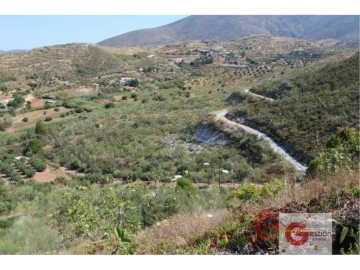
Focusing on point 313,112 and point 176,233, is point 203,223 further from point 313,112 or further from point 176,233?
point 313,112

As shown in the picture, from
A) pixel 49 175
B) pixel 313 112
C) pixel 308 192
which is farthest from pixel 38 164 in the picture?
pixel 308 192

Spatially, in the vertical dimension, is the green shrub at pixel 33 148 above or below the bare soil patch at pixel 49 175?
above

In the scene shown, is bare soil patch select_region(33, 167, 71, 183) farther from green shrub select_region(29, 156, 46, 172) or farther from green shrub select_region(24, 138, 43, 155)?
green shrub select_region(24, 138, 43, 155)

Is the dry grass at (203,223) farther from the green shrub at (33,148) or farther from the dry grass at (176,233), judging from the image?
A: the green shrub at (33,148)

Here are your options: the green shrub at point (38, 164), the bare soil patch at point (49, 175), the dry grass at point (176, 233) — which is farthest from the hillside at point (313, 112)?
the dry grass at point (176, 233)

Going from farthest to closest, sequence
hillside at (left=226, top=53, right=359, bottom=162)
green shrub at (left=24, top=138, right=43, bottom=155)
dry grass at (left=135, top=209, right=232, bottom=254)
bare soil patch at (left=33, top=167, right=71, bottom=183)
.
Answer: green shrub at (left=24, top=138, right=43, bottom=155)
bare soil patch at (left=33, top=167, right=71, bottom=183)
hillside at (left=226, top=53, right=359, bottom=162)
dry grass at (left=135, top=209, right=232, bottom=254)

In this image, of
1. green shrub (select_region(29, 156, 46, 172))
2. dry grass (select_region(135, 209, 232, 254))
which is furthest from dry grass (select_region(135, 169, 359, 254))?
green shrub (select_region(29, 156, 46, 172))

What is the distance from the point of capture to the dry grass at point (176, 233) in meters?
3.60

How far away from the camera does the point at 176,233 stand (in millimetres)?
3902

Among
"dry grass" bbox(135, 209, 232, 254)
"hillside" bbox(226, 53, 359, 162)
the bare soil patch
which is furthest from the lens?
the bare soil patch

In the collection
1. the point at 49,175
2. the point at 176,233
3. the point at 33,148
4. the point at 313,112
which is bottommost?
the point at 49,175

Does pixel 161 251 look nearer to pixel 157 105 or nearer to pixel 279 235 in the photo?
pixel 279 235

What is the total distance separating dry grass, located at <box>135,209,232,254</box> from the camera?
360 centimetres


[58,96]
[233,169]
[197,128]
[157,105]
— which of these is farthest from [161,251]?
[58,96]
